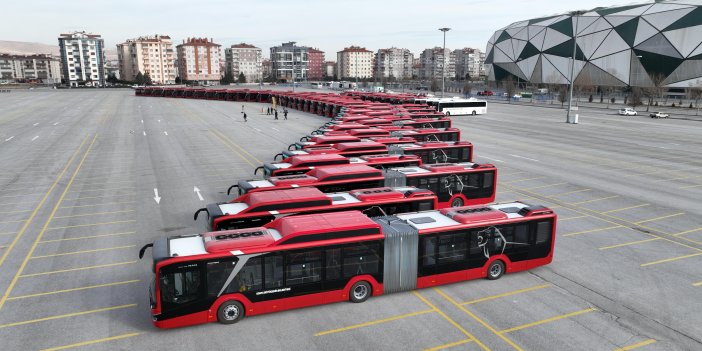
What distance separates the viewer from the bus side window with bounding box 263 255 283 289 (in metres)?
12.9

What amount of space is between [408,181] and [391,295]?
839 cm

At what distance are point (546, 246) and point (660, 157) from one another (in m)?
27.9

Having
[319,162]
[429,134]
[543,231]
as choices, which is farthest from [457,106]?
[543,231]

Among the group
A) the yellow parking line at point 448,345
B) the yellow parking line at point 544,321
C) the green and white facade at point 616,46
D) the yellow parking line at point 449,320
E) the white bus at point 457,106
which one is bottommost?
the yellow parking line at point 448,345

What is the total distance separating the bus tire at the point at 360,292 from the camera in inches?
545

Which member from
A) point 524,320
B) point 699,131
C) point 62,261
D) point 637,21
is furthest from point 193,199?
point 637,21

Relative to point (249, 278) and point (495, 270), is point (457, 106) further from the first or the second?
point (249, 278)

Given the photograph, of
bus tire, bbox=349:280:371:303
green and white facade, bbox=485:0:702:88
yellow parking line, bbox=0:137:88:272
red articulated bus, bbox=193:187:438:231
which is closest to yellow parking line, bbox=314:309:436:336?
bus tire, bbox=349:280:371:303

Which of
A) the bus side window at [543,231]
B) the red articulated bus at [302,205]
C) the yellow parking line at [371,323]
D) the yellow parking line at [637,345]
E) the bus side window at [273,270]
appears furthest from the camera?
the red articulated bus at [302,205]

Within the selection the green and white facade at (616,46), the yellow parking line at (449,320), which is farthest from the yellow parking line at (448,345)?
the green and white facade at (616,46)

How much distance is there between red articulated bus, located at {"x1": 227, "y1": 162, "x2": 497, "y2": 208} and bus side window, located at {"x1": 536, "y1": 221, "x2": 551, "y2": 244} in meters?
6.86

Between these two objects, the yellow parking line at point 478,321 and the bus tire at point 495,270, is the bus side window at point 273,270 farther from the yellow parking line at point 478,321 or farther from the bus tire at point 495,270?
the bus tire at point 495,270

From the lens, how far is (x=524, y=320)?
42.2 ft

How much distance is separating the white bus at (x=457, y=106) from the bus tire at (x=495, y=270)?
191ft
